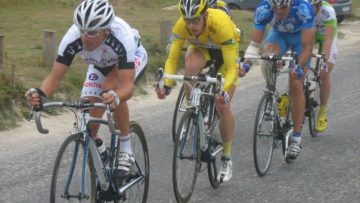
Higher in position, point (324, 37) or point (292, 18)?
point (292, 18)

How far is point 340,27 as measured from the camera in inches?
951

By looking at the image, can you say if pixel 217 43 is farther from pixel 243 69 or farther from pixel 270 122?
pixel 270 122

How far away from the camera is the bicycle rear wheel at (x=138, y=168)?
5.30m

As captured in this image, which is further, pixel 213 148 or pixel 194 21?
pixel 213 148

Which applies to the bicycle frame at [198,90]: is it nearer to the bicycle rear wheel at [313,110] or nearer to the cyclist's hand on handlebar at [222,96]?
the cyclist's hand on handlebar at [222,96]

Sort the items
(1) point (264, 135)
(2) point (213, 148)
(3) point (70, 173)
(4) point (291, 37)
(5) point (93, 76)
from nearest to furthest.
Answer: (3) point (70, 173)
(5) point (93, 76)
(2) point (213, 148)
(1) point (264, 135)
(4) point (291, 37)

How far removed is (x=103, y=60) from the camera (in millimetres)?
5133

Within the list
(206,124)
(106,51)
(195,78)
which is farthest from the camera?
(206,124)

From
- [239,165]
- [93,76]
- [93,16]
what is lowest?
[239,165]

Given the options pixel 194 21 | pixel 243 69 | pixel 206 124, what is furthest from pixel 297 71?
pixel 194 21

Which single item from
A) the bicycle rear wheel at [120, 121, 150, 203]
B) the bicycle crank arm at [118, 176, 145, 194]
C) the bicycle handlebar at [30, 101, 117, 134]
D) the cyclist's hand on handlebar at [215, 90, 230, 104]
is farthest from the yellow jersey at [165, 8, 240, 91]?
the bicycle handlebar at [30, 101, 117, 134]

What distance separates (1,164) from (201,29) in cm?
267

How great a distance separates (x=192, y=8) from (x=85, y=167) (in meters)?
1.94

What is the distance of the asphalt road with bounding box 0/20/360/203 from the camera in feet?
20.6
